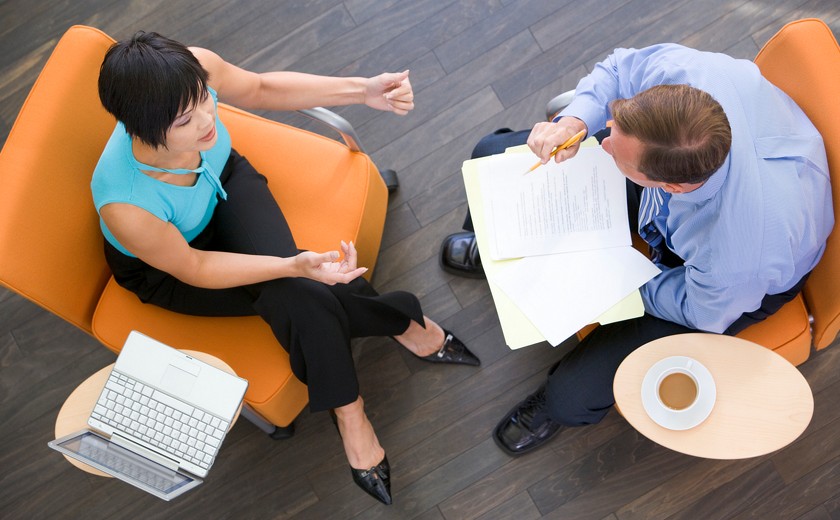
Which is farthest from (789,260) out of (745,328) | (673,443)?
(673,443)

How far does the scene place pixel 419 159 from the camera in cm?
247

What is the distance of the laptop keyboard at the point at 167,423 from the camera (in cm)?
160

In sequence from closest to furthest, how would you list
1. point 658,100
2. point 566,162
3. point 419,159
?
point 658,100 → point 566,162 → point 419,159

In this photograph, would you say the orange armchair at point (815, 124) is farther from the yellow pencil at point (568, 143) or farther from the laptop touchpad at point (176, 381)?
the laptop touchpad at point (176, 381)

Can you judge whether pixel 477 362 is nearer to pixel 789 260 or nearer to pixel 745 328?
pixel 745 328

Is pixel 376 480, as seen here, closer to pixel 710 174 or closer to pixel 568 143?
pixel 568 143

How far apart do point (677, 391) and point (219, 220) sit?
1.18m

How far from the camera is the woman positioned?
1.42 m

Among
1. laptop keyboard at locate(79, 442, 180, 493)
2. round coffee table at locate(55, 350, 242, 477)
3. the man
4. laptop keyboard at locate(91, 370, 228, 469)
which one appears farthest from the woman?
the man

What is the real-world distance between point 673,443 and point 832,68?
85 centimetres

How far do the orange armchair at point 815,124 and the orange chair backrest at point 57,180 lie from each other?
1.53 m

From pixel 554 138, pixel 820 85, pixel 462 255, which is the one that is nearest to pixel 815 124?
pixel 820 85

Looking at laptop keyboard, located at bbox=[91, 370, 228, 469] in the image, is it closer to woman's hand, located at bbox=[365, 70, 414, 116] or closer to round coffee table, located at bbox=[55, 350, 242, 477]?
round coffee table, located at bbox=[55, 350, 242, 477]

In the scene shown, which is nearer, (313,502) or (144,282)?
(144,282)
